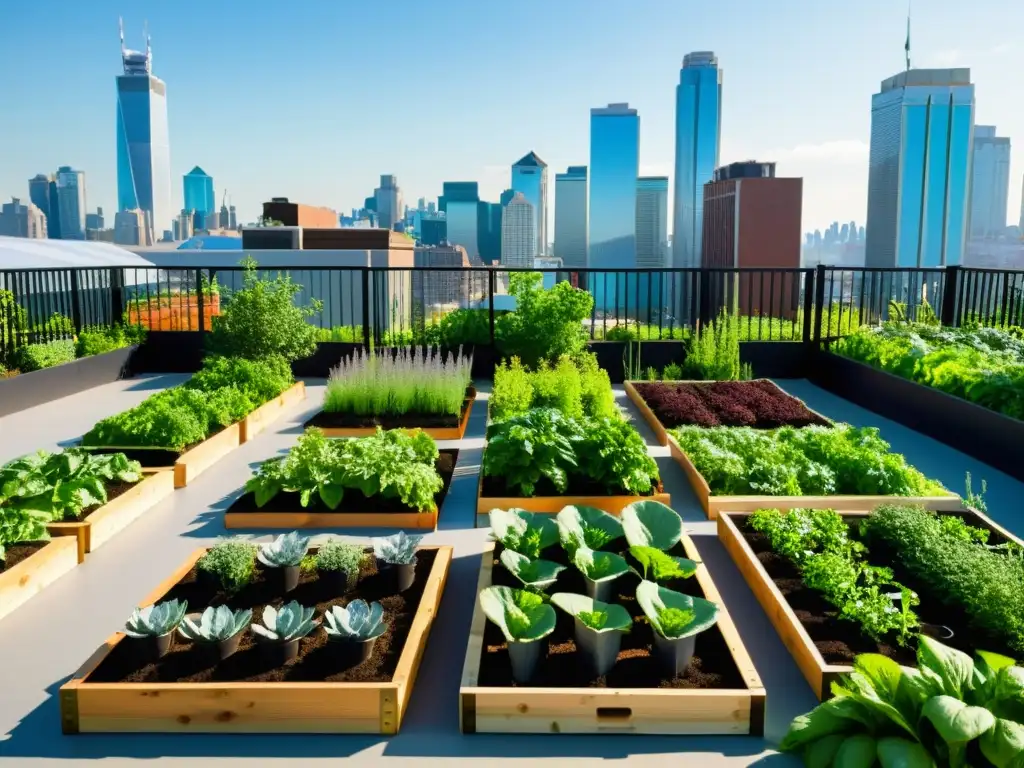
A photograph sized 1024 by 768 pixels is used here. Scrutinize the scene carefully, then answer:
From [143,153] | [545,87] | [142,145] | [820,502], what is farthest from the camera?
[142,145]

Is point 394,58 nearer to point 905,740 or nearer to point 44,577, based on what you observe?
point 44,577

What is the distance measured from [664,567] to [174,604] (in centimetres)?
172

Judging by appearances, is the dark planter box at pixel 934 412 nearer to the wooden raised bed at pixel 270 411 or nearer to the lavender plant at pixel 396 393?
the lavender plant at pixel 396 393

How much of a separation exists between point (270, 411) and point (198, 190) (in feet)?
565

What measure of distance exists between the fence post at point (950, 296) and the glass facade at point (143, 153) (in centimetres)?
14936

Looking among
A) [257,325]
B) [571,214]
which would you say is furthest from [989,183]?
[257,325]

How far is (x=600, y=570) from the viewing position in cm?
309

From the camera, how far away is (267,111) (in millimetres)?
71625

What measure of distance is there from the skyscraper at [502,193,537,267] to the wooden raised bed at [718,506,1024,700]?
92.7m

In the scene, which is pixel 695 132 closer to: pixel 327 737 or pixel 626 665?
pixel 626 665

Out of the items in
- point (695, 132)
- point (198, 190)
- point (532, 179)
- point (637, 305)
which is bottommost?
point (637, 305)

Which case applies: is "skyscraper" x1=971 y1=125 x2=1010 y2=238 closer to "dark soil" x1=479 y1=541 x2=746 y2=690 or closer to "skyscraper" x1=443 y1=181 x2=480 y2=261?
"skyscraper" x1=443 y1=181 x2=480 y2=261

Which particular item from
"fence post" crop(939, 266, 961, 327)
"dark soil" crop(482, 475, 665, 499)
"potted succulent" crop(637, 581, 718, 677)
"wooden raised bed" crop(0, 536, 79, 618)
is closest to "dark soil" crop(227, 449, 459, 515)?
"dark soil" crop(482, 475, 665, 499)

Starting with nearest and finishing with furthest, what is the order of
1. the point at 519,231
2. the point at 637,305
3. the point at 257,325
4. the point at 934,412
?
the point at 934,412 → the point at 257,325 → the point at 637,305 → the point at 519,231
